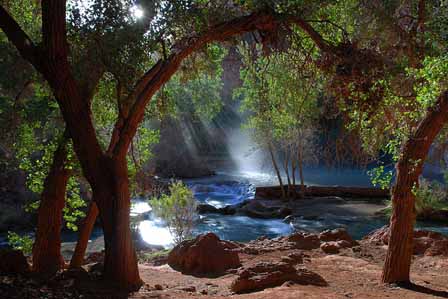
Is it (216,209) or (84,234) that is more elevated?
(84,234)

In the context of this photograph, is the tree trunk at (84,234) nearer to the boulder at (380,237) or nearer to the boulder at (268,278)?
the boulder at (268,278)

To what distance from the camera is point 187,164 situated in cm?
3753

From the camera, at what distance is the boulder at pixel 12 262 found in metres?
6.09

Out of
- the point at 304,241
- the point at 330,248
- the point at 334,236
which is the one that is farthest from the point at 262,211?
the point at 330,248

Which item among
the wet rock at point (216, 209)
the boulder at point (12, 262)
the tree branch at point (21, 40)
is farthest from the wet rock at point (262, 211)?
the tree branch at point (21, 40)

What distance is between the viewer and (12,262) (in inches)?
243

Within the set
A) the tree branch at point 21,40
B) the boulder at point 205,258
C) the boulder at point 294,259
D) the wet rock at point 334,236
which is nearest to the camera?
the tree branch at point 21,40

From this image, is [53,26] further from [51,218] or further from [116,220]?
[51,218]

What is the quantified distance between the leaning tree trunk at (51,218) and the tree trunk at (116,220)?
4.32 ft

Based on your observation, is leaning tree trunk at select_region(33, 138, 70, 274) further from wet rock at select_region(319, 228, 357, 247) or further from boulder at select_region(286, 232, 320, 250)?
wet rock at select_region(319, 228, 357, 247)

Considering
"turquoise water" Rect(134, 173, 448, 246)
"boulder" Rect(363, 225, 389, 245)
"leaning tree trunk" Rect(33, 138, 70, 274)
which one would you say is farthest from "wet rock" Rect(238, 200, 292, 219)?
"leaning tree trunk" Rect(33, 138, 70, 274)

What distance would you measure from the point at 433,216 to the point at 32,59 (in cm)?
1829

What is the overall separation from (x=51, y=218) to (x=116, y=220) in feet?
5.23

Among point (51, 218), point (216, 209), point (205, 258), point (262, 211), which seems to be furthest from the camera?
point (216, 209)
